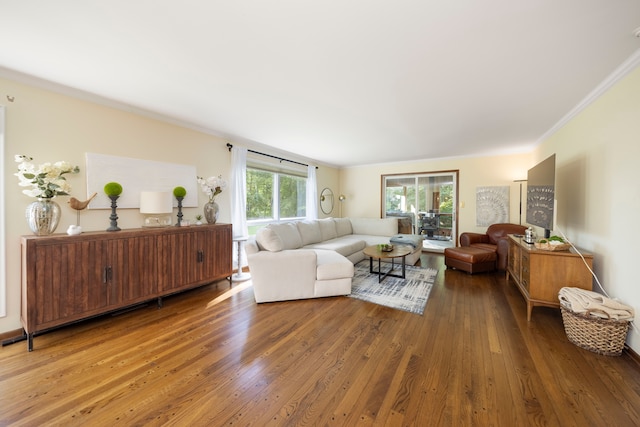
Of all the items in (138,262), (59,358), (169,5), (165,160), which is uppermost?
(169,5)

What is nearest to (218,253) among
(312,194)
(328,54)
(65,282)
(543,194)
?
(65,282)

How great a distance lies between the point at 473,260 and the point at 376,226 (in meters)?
2.30

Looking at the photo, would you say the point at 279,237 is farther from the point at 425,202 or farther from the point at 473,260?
the point at 425,202

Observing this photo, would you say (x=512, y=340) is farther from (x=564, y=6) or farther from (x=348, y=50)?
(x=348, y=50)

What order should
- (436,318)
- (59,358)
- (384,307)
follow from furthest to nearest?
1. (384,307)
2. (436,318)
3. (59,358)

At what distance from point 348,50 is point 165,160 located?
9.14ft

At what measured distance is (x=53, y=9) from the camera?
1.44 m

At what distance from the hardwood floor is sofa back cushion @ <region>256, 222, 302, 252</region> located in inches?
35.7

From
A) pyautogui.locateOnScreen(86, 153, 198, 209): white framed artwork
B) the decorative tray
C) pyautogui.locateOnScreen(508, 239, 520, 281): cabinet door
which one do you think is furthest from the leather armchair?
pyautogui.locateOnScreen(86, 153, 198, 209): white framed artwork

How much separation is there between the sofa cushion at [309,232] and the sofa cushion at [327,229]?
0.44 feet

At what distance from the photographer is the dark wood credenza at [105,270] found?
2105 mm

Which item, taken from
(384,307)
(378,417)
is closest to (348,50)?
(378,417)

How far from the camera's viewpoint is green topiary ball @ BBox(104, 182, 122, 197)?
2.62 metres

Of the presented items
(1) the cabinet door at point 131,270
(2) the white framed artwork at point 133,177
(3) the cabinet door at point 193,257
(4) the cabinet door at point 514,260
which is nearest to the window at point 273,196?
(3) the cabinet door at point 193,257
